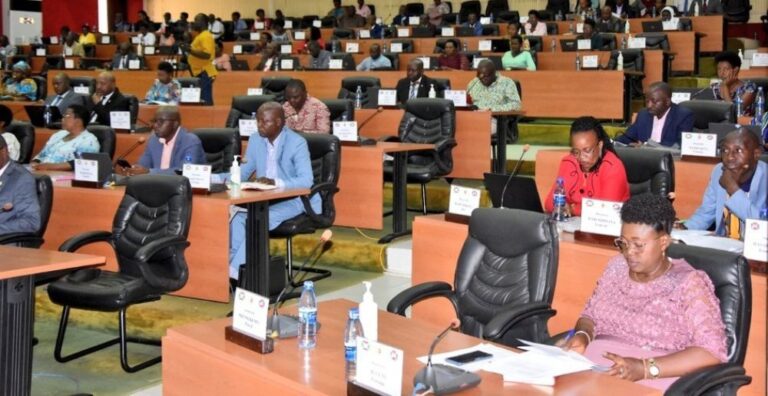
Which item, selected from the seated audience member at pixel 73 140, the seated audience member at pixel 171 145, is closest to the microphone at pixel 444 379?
the seated audience member at pixel 171 145

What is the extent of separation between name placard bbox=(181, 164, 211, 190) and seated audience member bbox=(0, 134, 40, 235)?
0.79m

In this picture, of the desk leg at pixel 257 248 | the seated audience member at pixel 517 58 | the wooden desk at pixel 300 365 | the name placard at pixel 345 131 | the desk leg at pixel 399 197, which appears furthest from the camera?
the seated audience member at pixel 517 58

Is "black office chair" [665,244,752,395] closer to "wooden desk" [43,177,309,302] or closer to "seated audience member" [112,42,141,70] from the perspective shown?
"wooden desk" [43,177,309,302]

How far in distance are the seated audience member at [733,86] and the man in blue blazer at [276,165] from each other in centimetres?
357

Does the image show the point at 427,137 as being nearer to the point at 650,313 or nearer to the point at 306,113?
the point at 306,113

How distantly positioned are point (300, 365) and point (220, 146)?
3.99m

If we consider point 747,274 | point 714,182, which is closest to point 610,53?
point 714,182

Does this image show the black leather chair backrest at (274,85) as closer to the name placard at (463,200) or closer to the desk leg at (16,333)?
the name placard at (463,200)

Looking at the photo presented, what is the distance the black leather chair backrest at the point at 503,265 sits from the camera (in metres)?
3.45

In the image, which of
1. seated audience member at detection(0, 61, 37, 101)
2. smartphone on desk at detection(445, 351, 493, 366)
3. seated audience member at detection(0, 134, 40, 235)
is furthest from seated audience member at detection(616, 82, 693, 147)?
seated audience member at detection(0, 61, 37, 101)

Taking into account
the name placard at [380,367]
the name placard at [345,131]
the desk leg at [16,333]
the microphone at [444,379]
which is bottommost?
the desk leg at [16,333]

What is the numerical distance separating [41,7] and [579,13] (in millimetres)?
11343

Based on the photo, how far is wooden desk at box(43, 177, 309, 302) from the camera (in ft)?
16.2

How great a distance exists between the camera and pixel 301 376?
250 cm
